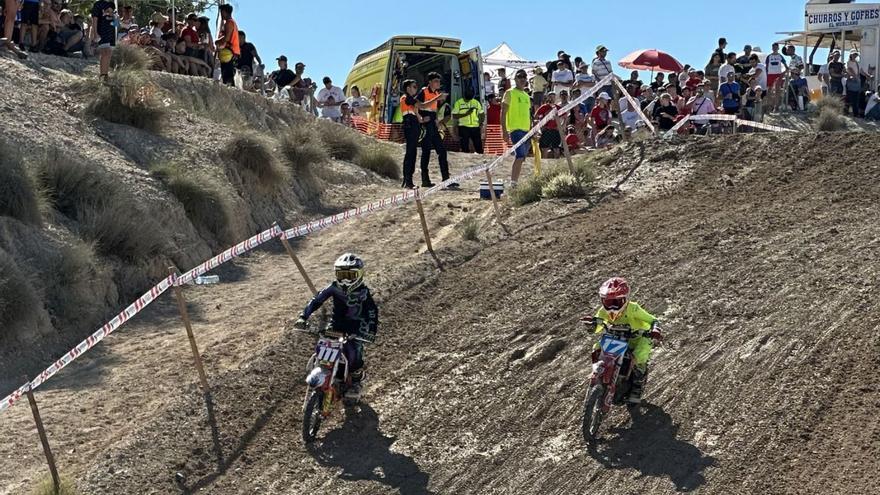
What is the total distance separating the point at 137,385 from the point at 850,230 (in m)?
8.83

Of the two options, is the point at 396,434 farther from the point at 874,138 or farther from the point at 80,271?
the point at 874,138

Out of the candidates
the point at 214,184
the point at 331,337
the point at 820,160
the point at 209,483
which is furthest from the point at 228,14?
the point at 209,483

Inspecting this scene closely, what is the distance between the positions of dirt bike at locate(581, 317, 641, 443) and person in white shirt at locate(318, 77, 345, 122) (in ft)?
55.9

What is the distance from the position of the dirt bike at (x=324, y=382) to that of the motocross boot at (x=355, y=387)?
62 millimetres

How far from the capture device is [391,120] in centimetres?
2733

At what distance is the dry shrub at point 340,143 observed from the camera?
2316 centimetres

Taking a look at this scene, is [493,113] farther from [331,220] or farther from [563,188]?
[331,220]

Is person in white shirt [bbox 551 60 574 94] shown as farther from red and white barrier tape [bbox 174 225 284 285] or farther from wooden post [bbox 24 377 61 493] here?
wooden post [bbox 24 377 61 493]

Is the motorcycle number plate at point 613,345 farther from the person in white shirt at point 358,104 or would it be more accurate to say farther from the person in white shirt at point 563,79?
the person in white shirt at point 358,104

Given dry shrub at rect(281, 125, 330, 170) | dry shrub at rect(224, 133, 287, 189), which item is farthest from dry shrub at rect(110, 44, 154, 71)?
dry shrub at rect(281, 125, 330, 170)

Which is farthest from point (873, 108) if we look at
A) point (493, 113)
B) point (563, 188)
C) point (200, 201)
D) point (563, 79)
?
point (200, 201)

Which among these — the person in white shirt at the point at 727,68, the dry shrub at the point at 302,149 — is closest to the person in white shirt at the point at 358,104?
the dry shrub at the point at 302,149

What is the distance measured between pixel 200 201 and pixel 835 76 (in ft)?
61.9

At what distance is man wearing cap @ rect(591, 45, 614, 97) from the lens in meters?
25.8
